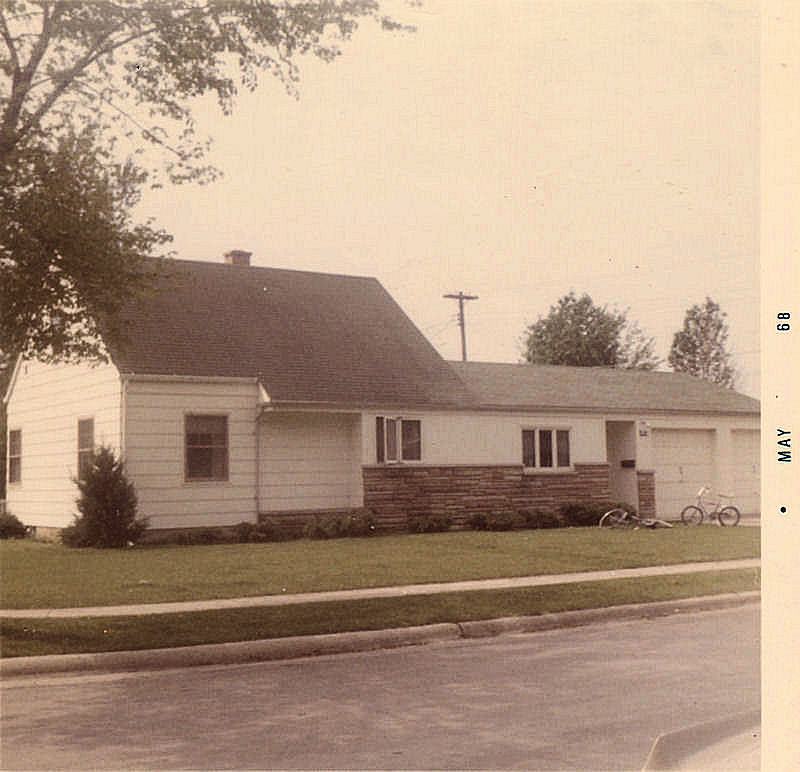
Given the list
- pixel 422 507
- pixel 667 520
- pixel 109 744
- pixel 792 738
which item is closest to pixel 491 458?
pixel 422 507

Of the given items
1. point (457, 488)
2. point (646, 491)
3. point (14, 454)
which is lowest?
point (457, 488)

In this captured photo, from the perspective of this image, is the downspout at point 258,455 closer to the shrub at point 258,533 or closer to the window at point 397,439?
the shrub at point 258,533

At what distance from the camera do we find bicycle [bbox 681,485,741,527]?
40.4 ft

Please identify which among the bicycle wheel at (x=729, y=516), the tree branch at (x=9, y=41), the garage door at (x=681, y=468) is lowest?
the bicycle wheel at (x=729, y=516)

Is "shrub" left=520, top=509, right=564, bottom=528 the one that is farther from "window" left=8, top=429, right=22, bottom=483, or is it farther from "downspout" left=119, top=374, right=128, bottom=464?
"window" left=8, top=429, right=22, bottom=483

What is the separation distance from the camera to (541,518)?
16328mm

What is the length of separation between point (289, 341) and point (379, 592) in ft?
19.5

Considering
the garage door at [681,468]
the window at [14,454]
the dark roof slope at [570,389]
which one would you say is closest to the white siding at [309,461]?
the dark roof slope at [570,389]

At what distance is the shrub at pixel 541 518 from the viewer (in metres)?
16.1

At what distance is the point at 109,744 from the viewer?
5598mm

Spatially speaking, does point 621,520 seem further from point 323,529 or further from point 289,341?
point 289,341

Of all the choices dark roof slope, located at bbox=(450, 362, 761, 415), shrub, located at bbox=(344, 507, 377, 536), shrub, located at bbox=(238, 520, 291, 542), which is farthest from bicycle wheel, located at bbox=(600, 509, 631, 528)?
shrub, located at bbox=(238, 520, 291, 542)

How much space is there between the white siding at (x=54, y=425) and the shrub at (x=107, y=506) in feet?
3.01

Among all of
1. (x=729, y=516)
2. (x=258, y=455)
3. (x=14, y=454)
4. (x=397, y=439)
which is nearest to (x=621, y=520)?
(x=729, y=516)
